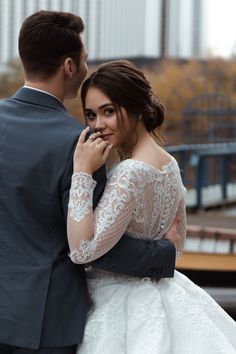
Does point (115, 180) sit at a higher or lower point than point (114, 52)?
higher

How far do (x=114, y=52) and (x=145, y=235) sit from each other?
84.2 meters

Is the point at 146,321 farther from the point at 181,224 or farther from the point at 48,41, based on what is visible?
the point at 48,41

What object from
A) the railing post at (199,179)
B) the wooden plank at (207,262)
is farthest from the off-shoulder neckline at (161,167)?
the railing post at (199,179)

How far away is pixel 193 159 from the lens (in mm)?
11203

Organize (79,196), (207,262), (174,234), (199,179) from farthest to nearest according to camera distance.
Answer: (199,179) → (207,262) → (174,234) → (79,196)

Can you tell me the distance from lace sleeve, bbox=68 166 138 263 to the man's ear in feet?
0.87

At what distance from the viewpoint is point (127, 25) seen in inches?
3430

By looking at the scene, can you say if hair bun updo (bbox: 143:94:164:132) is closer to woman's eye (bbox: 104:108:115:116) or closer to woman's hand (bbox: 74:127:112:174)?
woman's eye (bbox: 104:108:115:116)

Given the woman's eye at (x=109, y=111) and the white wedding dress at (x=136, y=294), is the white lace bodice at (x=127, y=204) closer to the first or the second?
the white wedding dress at (x=136, y=294)

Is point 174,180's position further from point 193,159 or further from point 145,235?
point 193,159

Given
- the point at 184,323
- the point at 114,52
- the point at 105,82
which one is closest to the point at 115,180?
the point at 105,82

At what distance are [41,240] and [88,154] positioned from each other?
0.77 ft

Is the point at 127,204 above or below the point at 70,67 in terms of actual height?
below

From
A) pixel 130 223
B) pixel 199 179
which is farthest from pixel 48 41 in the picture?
pixel 199 179
